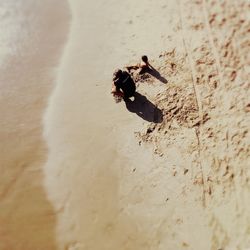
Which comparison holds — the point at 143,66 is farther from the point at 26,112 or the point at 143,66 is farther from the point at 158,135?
the point at 26,112

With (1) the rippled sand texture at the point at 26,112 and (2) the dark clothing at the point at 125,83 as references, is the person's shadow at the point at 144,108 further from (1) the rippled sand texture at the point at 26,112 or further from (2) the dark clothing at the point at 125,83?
(1) the rippled sand texture at the point at 26,112

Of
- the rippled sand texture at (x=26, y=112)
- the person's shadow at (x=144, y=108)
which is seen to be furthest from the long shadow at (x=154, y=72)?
the rippled sand texture at (x=26, y=112)

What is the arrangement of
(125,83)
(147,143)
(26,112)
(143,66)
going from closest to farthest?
1. (147,143)
2. (125,83)
3. (143,66)
4. (26,112)

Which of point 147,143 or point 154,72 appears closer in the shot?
point 147,143

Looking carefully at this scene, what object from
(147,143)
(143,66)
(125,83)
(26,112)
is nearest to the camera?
(147,143)

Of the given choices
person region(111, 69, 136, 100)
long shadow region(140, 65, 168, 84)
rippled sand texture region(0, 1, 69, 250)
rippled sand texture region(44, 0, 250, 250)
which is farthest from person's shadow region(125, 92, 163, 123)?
rippled sand texture region(0, 1, 69, 250)

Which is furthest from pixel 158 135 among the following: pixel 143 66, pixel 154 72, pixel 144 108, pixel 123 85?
pixel 143 66
